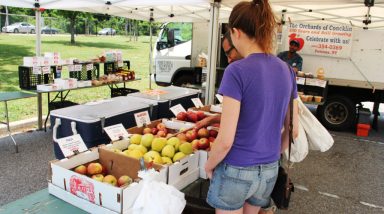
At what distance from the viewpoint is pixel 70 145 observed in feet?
8.21

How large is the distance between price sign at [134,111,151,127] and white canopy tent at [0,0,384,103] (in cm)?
170

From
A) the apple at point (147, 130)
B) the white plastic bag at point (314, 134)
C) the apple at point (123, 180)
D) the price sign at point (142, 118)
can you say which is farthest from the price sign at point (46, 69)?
the white plastic bag at point (314, 134)

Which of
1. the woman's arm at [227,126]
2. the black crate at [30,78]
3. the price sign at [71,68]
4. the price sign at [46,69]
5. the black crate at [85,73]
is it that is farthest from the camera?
the black crate at [85,73]

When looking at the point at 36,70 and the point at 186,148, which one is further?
the point at 36,70

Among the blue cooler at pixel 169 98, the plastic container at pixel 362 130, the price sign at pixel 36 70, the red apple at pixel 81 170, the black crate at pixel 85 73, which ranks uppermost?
the price sign at pixel 36 70

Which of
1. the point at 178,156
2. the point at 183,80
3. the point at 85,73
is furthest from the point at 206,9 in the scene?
the point at 178,156

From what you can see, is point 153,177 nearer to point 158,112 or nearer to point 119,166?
point 119,166

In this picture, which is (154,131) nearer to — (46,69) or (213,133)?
(213,133)

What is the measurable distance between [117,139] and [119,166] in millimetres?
465

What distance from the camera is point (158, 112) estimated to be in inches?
156

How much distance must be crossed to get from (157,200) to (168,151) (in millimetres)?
860

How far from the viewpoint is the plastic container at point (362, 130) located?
286 inches

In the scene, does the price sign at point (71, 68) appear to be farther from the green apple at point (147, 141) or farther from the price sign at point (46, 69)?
the green apple at point (147, 141)

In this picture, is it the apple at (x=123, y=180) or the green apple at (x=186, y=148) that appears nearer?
the apple at (x=123, y=180)
